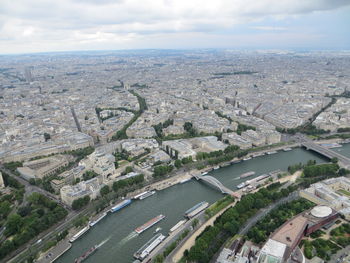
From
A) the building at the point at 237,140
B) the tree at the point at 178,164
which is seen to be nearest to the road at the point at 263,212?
the tree at the point at 178,164

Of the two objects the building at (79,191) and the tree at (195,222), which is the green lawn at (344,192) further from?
the building at (79,191)

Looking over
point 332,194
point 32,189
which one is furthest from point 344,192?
point 32,189

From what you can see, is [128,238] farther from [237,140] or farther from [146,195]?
[237,140]

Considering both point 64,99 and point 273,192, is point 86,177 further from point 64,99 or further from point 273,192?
point 64,99

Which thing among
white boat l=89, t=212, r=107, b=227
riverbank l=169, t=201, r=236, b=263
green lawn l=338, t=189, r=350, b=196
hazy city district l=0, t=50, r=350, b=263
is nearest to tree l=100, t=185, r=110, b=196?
hazy city district l=0, t=50, r=350, b=263

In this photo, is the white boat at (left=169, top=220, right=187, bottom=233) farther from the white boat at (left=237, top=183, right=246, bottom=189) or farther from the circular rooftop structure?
the circular rooftop structure

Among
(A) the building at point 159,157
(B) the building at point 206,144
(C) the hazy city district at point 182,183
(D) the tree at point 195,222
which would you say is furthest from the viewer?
Result: (B) the building at point 206,144

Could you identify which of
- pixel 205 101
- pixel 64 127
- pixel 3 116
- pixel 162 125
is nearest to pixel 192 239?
pixel 162 125
